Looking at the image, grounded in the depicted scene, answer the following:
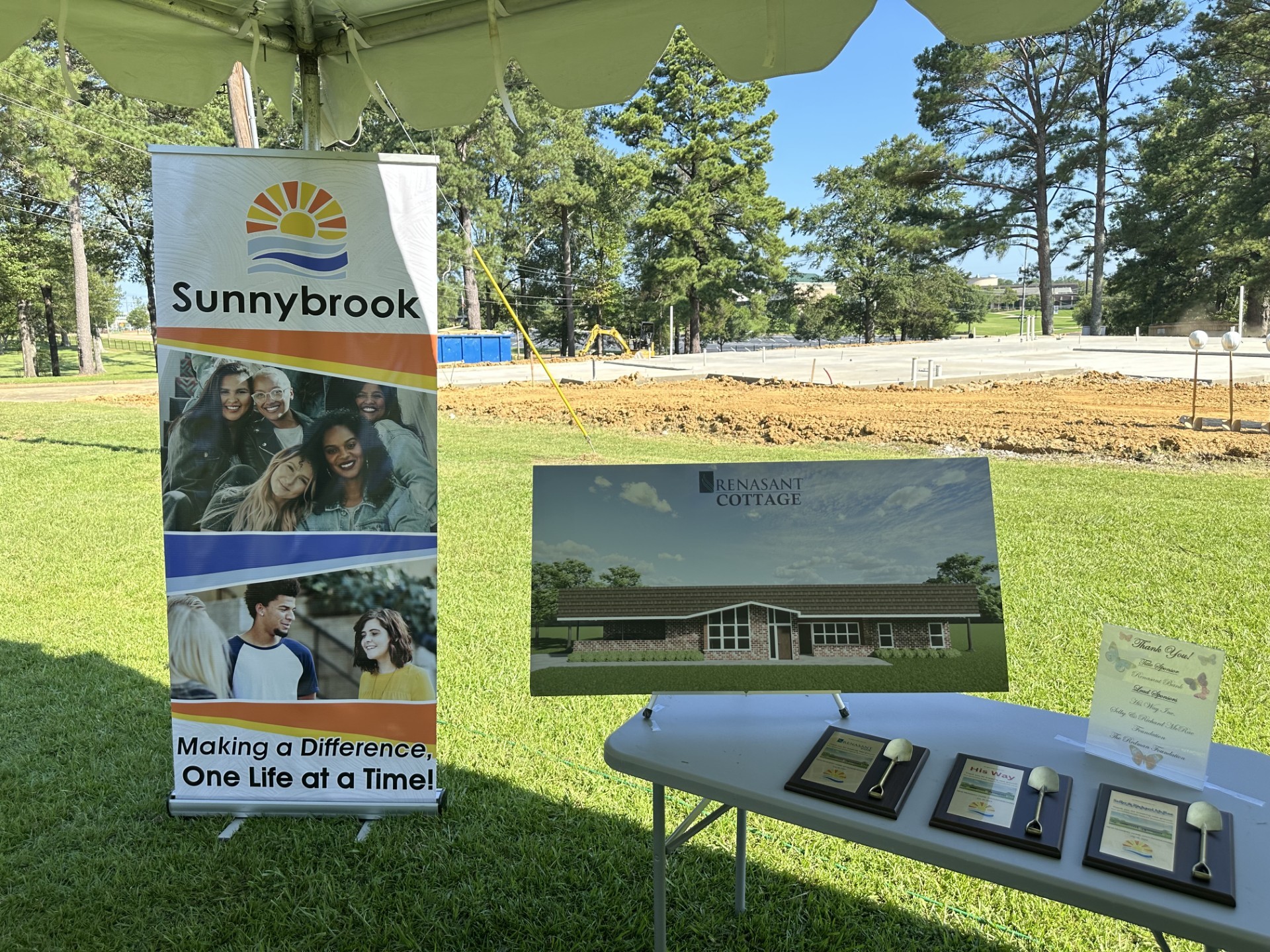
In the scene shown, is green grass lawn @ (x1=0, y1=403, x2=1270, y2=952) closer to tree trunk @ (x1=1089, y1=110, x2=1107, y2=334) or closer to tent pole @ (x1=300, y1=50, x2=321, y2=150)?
tent pole @ (x1=300, y1=50, x2=321, y2=150)

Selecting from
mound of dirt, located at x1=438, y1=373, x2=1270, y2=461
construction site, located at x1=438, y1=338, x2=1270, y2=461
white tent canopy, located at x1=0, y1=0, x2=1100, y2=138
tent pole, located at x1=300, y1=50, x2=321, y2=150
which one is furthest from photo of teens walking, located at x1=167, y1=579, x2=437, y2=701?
construction site, located at x1=438, y1=338, x2=1270, y2=461

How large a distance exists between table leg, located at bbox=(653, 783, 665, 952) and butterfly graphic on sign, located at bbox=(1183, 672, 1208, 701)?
0.89 m

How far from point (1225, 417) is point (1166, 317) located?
89.6 ft

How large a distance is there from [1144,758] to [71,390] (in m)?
24.1

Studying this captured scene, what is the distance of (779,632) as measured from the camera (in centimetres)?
165

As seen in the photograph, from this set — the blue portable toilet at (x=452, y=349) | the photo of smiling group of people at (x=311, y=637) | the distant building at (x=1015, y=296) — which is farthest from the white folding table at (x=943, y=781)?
the distant building at (x=1015, y=296)

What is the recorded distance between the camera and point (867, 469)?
170 cm

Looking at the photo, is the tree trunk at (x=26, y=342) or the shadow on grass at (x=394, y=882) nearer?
the shadow on grass at (x=394, y=882)

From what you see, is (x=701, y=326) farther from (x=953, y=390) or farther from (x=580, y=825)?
(x=580, y=825)

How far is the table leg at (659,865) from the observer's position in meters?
1.61

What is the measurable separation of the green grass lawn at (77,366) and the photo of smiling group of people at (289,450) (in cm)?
2616

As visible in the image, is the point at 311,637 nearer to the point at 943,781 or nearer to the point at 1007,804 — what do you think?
the point at 943,781

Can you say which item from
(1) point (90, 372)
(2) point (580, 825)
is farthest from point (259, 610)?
(1) point (90, 372)

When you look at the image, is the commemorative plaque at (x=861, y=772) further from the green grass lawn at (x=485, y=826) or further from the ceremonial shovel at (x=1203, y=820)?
the ceremonial shovel at (x=1203, y=820)
